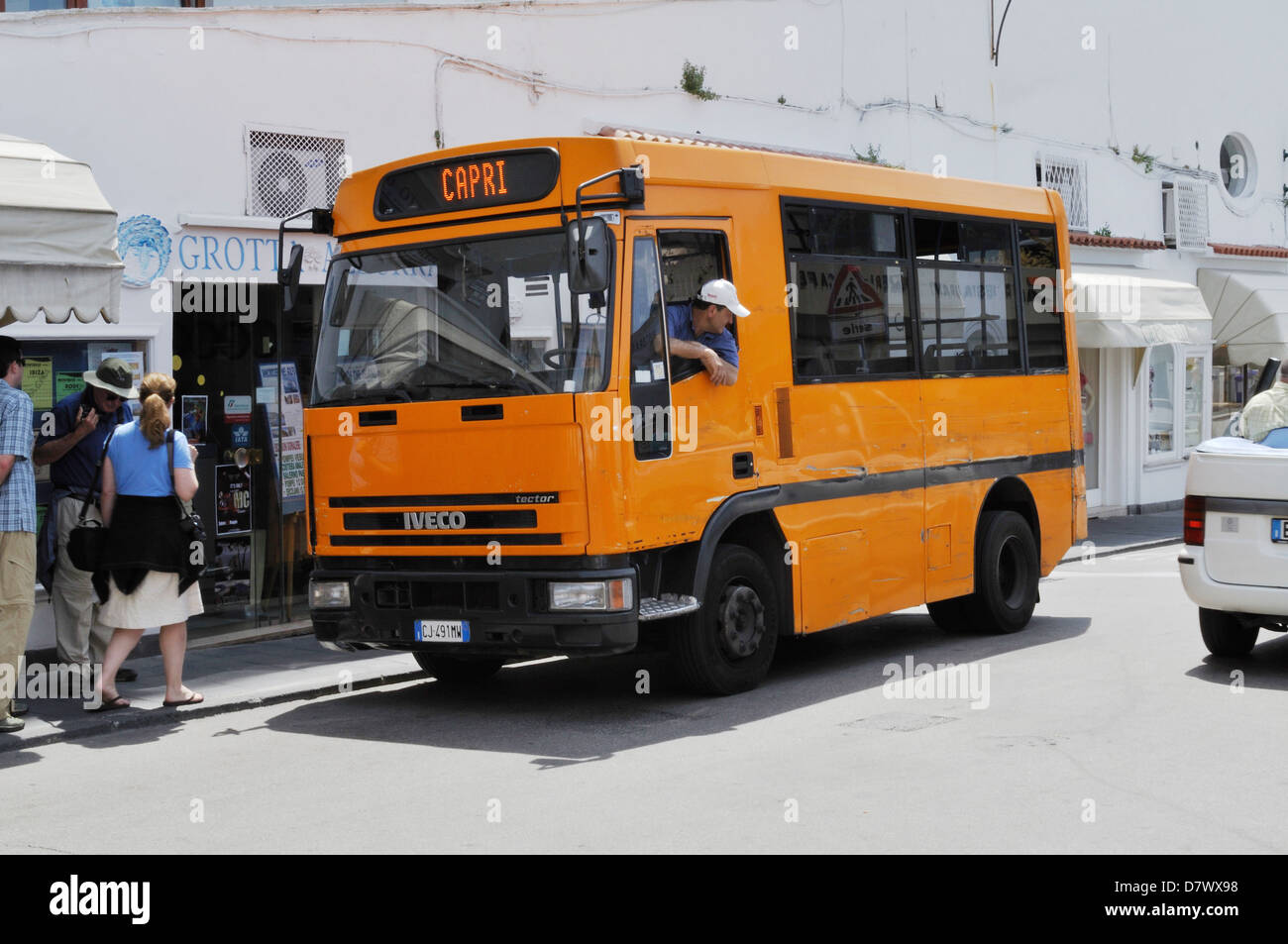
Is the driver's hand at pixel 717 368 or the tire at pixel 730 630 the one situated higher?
the driver's hand at pixel 717 368

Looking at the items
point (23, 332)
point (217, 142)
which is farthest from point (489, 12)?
point (23, 332)

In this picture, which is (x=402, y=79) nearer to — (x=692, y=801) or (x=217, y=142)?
(x=217, y=142)

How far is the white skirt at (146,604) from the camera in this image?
9.15m

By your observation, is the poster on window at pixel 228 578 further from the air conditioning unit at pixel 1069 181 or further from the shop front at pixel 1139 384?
the air conditioning unit at pixel 1069 181

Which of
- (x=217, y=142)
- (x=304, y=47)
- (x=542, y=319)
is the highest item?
(x=304, y=47)

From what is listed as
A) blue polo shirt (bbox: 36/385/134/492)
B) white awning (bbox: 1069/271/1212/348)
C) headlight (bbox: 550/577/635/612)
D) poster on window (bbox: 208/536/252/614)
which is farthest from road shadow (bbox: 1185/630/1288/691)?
white awning (bbox: 1069/271/1212/348)

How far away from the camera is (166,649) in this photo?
936cm

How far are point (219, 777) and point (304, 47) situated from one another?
721 cm

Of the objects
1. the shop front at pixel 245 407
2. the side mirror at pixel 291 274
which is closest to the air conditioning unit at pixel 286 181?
the shop front at pixel 245 407

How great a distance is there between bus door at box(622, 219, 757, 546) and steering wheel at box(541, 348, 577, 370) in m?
0.34

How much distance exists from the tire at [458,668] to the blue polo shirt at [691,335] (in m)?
2.63

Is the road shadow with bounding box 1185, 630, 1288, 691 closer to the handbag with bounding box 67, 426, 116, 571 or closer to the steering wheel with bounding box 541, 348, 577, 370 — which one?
the steering wheel with bounding box 541, 348, 577, 370

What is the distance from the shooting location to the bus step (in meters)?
8.45

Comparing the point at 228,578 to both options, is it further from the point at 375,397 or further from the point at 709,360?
the point at 709,360
